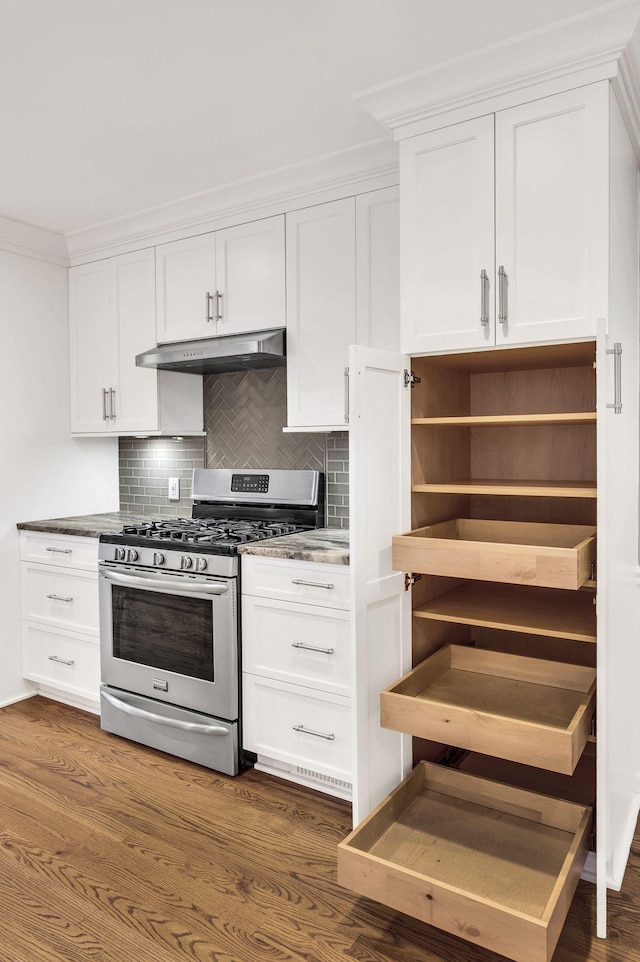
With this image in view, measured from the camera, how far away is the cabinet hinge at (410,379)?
7.09 feet

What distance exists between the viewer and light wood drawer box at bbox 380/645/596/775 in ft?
5.83

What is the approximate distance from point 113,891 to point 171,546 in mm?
1250

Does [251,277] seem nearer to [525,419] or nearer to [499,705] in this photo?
[525,419]

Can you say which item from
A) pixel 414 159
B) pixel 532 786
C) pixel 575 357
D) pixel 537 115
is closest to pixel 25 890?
pixel 532 786

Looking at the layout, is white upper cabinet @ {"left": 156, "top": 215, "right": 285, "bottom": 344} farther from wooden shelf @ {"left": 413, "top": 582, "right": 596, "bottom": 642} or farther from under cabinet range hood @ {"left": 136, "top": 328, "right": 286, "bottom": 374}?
wooden shelf @ {"left": 413, "top": 582, "right": 596, "bottom": 642}

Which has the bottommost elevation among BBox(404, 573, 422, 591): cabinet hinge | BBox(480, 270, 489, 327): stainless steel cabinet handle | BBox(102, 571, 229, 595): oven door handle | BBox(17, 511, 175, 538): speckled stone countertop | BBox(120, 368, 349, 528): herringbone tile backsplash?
BBox(102, 571, 229, 595): oven door handle

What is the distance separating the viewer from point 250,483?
10.9ft

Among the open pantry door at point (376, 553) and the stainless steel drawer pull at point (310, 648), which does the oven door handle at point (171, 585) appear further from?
the open pantry door at point (376, 553)

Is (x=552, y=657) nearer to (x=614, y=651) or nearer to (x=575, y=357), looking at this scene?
(x=614, y=651)

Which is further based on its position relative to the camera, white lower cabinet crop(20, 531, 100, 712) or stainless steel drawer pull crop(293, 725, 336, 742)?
white lower cabinet crop(20, 531, 100, 712)

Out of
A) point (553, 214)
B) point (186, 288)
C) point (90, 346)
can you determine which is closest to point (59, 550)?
point (90, 346)

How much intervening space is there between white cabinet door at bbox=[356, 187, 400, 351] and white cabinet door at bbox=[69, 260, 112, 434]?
5.25 feet

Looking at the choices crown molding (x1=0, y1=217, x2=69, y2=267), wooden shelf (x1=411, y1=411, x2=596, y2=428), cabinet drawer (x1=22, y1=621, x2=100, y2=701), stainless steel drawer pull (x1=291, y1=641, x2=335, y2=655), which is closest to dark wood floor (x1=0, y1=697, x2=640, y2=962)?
cabinet drawer (x1=22, y1=621, x2=100, y2=701)

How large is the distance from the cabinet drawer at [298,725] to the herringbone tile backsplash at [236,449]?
34.2 inches
